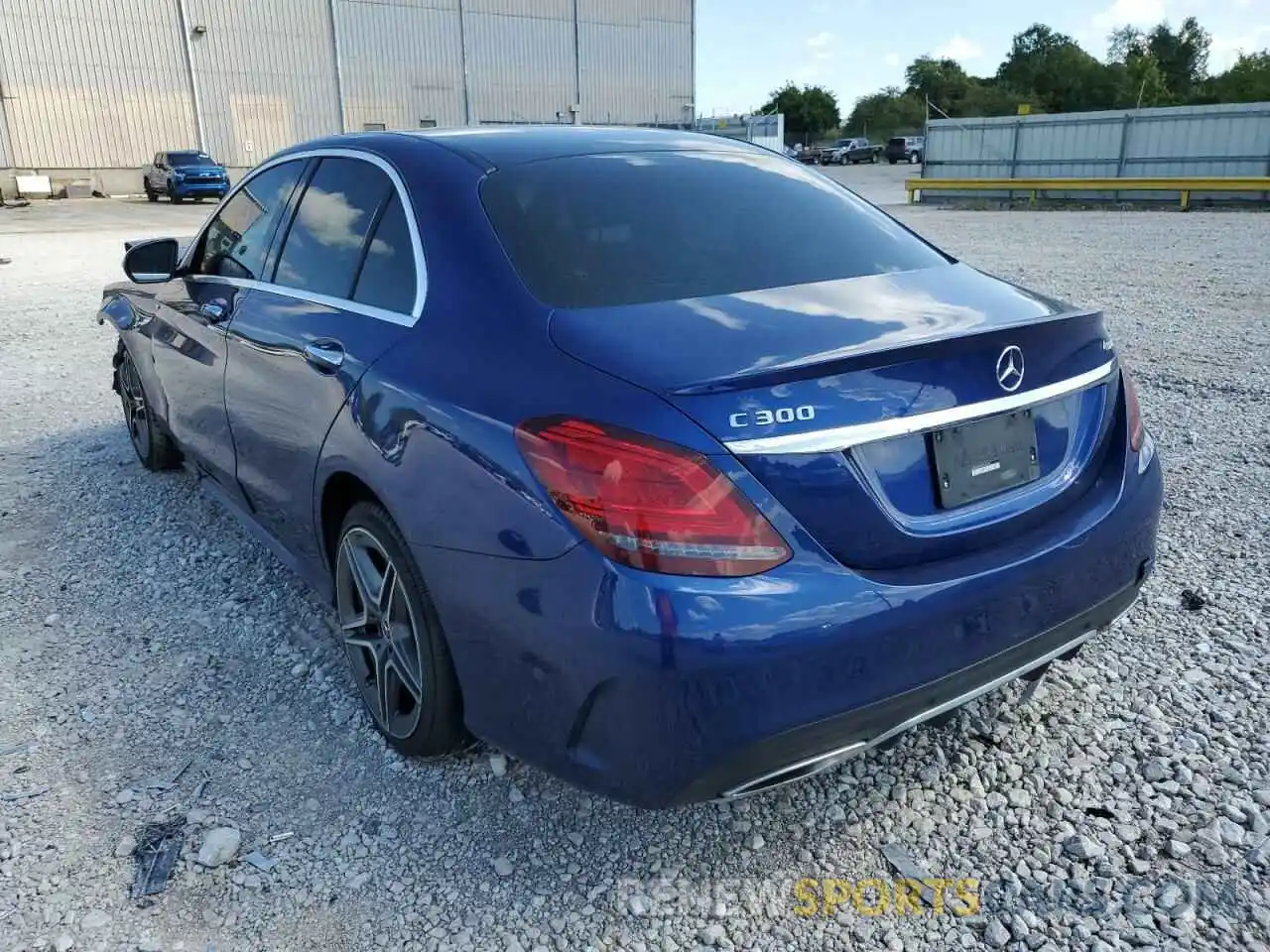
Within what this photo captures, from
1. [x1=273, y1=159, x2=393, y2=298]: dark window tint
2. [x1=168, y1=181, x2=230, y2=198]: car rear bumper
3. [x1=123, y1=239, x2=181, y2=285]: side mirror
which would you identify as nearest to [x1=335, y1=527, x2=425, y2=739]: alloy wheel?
[x1=273, y1=159, x2=393, y2=298]: dark window tint

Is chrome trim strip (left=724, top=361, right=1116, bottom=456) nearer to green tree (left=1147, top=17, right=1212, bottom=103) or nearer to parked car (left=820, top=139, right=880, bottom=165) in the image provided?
parked car (left=820, top=139, right=880, bottom=165)

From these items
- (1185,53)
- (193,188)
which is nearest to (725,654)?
(193,188)

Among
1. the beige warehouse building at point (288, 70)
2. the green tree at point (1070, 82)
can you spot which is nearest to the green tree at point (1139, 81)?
the green tree at point (1070, 82)

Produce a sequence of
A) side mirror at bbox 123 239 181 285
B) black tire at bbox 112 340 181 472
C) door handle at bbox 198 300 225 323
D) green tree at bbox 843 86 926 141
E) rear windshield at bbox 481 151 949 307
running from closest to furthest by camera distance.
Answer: rear windshield at bbox 481 151 949 307 < door handle at bbox 198 300 225 323 < side mirror at bbox 123 239 181 285 < black tire at bbox 112 340 181 472 < green tree at bbox 843 86 926 141

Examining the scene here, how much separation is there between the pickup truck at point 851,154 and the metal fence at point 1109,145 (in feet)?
106

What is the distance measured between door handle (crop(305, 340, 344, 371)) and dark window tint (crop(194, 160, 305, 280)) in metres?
0.84

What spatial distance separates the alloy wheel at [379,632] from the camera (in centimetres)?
266

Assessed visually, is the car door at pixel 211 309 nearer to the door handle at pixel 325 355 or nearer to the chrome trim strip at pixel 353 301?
the chrome trim strip at pixel 353 301

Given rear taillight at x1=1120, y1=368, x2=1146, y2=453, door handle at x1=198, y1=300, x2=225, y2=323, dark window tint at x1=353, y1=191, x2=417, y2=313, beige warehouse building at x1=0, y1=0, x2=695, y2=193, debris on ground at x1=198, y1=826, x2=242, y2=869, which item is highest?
beige warehouse building at x1=0, y1=0, x2=695, y2=193

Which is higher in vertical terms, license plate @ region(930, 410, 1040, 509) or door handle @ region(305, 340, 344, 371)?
door handle @ region(305, 340, 344, 371)

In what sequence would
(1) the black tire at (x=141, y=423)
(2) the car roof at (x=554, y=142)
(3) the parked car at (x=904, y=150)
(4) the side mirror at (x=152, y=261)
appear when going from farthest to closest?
(3) the parked car at (x=904, y=150) → (1) the black tire at (x=141, y=423) → (4) the side mirror at (x=152, y=261) → (2) the car roof at (x=554, y=142)

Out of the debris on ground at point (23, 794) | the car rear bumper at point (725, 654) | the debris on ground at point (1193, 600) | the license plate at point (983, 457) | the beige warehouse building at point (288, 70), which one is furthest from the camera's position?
the beige warehouse building at point (288, 70)

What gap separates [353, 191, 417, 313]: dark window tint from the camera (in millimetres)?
2662

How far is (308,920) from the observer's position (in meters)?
2.26
